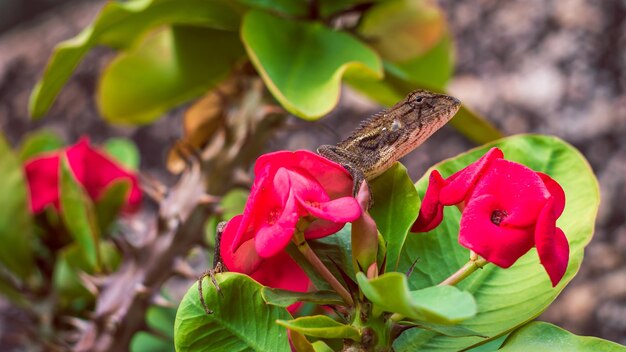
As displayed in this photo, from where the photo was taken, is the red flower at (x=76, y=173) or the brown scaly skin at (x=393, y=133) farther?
the red flower at (x=76, y=173)

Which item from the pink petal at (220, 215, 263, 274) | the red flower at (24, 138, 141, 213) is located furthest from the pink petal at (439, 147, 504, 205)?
the red flower at (24, 138, 141, 213)

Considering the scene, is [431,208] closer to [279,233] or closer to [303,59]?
[279,233]

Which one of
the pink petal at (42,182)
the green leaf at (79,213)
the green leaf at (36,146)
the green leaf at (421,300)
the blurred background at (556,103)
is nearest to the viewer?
the green leaf at (421,300)

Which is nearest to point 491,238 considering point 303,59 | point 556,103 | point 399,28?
point 303,59

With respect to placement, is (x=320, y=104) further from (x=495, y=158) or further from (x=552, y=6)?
(x=552, y=6)

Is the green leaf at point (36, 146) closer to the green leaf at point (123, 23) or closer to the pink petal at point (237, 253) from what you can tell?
the green leaf at point (123, 23)

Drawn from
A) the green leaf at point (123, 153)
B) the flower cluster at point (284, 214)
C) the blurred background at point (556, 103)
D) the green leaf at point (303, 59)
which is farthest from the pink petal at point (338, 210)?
the blurred background at point (556, 103)

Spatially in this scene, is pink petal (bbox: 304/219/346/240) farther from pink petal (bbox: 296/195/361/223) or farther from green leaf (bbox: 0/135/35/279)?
green leaf (bbox: 0/135/35/279)

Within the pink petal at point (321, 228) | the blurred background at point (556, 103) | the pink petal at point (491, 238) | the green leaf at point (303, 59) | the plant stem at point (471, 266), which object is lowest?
the blurred background at point (556, 103)
